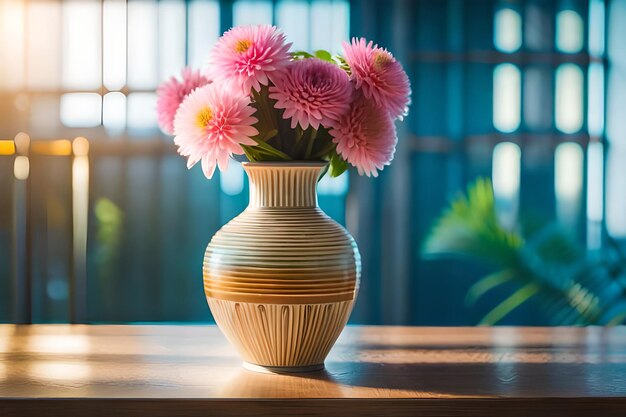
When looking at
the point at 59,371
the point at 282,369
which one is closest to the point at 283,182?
the point at 282,369

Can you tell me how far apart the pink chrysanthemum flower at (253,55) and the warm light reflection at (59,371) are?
402mm

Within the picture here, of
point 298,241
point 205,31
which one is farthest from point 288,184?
point 205,31

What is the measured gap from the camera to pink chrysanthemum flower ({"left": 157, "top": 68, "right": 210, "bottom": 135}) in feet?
3.76

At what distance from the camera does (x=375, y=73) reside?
1033mm

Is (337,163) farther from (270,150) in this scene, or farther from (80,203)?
(80,203)

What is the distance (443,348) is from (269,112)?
0.46 m

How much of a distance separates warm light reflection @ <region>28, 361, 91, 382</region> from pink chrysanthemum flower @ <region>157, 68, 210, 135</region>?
336mm

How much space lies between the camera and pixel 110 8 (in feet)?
10.5

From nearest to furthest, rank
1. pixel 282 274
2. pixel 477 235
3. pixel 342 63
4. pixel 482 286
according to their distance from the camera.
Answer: pixel 282 274 → pixel 342 63 → pixel 477 235 → pixel 482 286

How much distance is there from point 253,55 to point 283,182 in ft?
0.53

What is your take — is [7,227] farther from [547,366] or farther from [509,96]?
[547,366]

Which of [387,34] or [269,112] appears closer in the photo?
[269,112]

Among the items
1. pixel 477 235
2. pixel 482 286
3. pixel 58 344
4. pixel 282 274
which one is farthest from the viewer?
pixel 482 286

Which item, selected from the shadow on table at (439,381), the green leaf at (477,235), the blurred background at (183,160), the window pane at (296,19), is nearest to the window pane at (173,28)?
the blurred background at (183,160)
